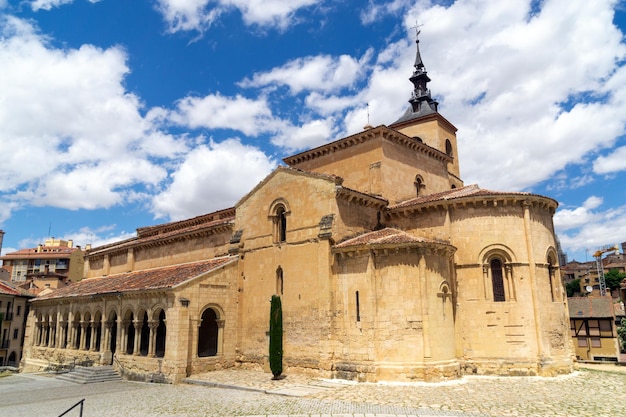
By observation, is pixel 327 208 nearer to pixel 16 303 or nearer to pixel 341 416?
pixel 341 416

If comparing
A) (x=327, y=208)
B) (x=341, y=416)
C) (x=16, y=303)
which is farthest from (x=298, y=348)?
(x=16, y=303)

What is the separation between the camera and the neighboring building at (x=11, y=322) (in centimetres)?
4412

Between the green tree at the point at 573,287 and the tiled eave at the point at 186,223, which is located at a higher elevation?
the tiled eave at the point at 186,223

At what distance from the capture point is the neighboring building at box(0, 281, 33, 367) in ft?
145

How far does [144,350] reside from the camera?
2741 centimetres

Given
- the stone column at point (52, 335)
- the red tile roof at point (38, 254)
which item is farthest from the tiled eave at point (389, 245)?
the red tile roof at point (38, 254)

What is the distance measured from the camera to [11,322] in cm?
4494

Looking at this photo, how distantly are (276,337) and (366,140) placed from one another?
38.2ft

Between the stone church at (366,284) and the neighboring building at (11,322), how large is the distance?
923 inches

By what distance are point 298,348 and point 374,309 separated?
443 centimetres

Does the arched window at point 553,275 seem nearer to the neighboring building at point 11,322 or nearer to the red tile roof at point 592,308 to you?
the red tile roof at point 592,308

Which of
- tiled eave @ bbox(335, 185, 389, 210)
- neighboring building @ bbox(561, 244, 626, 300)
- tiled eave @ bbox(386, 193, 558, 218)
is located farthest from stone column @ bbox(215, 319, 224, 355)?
neighboring building @ bbox(561, 244, 626, 300)

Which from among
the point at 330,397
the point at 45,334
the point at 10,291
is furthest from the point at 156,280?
the point at 10,291

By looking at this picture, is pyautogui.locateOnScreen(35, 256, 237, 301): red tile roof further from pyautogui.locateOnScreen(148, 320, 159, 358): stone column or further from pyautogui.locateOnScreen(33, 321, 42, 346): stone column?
pyautogui.locateOnScreen(33, 321, 42, 346): stone column
